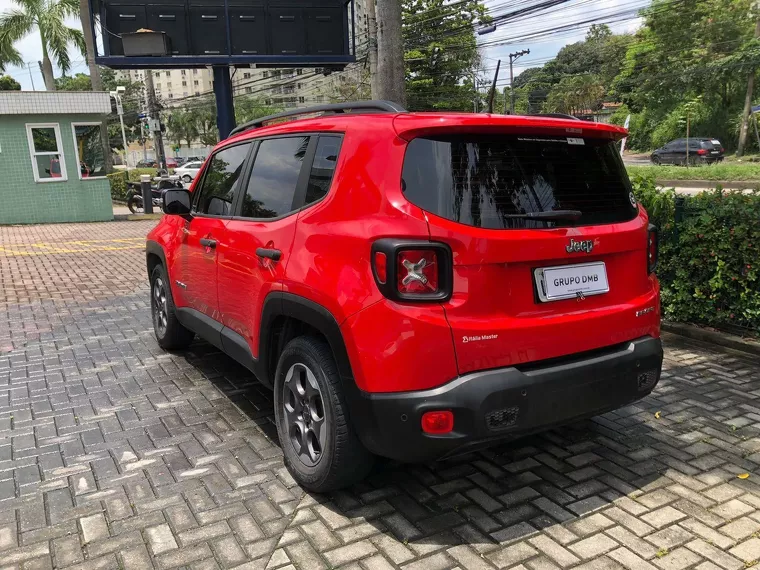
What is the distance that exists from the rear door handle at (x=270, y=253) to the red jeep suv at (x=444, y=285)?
0.04ft

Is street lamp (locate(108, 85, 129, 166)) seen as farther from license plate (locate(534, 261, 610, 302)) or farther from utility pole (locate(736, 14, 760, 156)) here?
utility pole (locate(736, 14, 760, 156))

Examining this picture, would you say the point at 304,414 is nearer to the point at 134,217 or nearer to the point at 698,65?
the point at 134,217

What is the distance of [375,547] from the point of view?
2.68 m

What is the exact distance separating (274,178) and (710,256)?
3771 millimetres

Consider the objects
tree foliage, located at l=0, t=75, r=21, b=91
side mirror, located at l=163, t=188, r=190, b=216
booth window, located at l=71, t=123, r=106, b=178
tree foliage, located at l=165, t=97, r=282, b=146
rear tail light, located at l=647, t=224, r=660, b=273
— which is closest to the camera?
rear tail light, located at l=647, t=224, r=660, b=273

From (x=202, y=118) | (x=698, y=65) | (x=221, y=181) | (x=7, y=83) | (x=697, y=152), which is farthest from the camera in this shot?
(x=202, y=118)

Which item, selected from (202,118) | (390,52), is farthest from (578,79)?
(390,52)

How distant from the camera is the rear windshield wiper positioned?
2.65 meters

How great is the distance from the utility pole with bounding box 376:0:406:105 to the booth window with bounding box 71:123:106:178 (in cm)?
1229

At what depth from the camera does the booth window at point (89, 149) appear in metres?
17.5

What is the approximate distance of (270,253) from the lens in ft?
10.6

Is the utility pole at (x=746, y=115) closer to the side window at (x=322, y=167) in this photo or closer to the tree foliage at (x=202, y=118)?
the side window at (x=322, y=167)

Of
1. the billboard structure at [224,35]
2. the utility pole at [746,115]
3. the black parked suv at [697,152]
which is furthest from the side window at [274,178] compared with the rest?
the utility pole at [746,115]

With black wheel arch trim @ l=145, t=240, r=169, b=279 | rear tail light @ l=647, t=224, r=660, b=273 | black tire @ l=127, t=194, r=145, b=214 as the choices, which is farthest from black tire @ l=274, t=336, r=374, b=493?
black tire @ l=127, t=194, r=145, b=214
